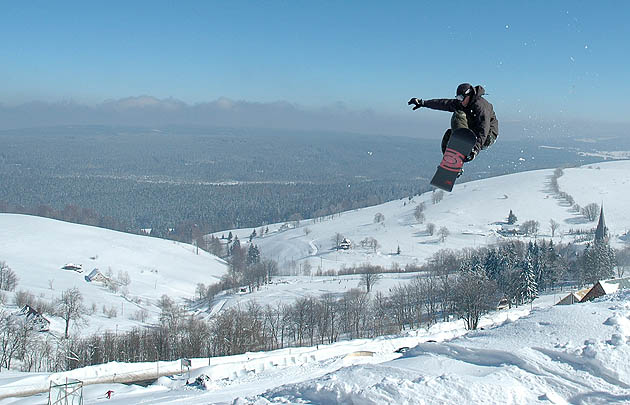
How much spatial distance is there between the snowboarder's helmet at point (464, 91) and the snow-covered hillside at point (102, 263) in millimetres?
41331

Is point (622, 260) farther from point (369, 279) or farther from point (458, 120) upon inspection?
point (458, 120)

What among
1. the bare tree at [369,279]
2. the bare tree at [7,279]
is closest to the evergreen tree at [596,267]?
the bare tree at [369,279]

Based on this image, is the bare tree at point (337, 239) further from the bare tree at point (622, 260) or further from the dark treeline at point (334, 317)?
the bare tree at point (622, 260)

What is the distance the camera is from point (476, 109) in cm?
490

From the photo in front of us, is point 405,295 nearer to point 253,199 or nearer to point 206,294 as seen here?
point 206,294

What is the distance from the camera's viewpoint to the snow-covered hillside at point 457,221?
257 feet

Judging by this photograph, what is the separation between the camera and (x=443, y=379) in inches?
303

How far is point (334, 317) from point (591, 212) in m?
66.9

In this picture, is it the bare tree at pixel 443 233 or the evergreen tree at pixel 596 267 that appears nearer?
the evergreen tree at pixel 596 267

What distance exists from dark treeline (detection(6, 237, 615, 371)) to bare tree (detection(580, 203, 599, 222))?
3141 centimetres

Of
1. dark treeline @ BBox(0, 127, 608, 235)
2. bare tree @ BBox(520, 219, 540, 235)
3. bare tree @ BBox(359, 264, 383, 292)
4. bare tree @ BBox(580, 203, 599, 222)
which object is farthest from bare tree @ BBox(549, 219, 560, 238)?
bare tree @ BBox(359, 264, 383, 292)

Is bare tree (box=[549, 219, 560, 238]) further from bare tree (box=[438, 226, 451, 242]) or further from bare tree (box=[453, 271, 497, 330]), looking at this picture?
bare tree (box=[453, 271, 497, 330])

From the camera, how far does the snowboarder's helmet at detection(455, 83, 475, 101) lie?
4.83 m

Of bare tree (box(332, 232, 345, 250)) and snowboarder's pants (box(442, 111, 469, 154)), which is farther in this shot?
bare tree (box(332, 232, 345, 250))
